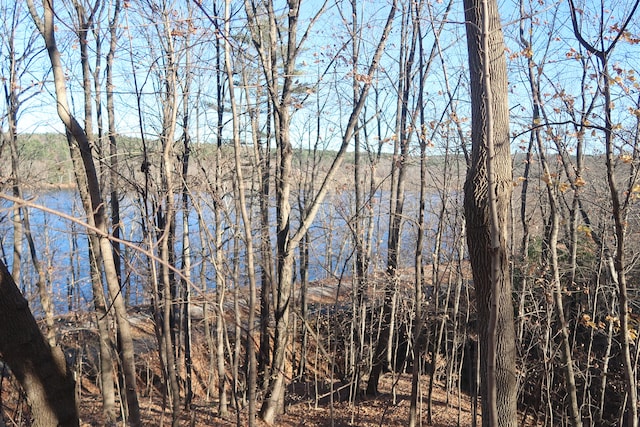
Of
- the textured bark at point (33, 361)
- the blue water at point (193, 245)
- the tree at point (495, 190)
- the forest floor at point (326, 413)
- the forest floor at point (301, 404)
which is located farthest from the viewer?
the forest floor at point (301, 404)

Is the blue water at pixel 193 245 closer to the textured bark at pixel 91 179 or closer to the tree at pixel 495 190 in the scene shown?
the textured bark at pixel 91 179

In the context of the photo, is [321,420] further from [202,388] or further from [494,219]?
[494,219]

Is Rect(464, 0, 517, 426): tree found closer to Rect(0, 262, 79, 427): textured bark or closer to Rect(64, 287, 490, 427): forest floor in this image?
Rect(0, 262, 79, 427): textured bark

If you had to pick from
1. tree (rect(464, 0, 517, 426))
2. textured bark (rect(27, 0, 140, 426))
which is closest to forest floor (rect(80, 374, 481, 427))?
textured bark (rect(27, 0, 140, 426))

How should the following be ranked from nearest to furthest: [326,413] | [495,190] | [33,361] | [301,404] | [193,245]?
[33,361]
[495,190]
[326,413]
[301,404]
[193,245]

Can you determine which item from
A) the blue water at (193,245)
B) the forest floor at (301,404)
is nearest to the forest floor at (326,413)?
the forest floor at (301,404)

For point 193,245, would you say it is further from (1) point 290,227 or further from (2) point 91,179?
(2) point 91,179

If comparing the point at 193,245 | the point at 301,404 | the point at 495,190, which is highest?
the point at 495,190

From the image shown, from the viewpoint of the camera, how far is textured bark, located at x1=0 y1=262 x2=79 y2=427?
9.85ft

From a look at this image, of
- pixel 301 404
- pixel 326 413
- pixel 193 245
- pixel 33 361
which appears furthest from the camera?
pixel 193 245

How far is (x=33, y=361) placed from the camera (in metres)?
3.10

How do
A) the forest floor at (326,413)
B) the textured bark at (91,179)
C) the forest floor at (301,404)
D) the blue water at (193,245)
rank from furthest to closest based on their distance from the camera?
the forest floor at (301,404) → the forest floor at (326,413) → the blue water at (193,245) → the textured bark at (91,179)

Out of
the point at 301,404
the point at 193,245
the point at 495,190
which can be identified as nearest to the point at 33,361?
the point at 495,190

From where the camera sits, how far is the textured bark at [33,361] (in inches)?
118
